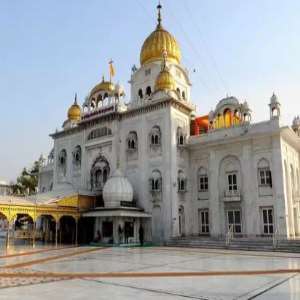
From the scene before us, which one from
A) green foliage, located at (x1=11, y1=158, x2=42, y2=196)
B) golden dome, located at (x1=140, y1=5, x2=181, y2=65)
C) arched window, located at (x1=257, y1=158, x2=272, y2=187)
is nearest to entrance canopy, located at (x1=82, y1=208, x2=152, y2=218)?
arched window, located at (x1=257, y1=158, x2=272, y2=187)

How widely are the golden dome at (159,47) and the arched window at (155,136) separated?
8.84 m

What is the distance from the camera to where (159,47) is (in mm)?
34094

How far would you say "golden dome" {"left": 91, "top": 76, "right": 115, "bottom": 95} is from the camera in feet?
110

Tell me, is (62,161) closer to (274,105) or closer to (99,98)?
(99,98)

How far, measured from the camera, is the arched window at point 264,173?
81.7ft

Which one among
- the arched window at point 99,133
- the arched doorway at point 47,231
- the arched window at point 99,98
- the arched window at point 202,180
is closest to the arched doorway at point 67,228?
the arched doorway at point 47,231

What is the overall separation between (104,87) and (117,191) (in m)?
11.9

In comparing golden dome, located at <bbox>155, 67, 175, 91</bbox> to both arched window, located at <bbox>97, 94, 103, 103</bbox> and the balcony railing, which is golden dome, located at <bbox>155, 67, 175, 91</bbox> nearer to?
arched window, located at <bbox>97, 94, 103, 103</bbox>

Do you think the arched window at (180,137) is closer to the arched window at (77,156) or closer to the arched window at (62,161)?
the arched window at (77,156)

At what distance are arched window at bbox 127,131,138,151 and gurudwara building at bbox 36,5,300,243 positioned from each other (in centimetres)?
9

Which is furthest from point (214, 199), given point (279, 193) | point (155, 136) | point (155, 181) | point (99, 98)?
point (99, 98)

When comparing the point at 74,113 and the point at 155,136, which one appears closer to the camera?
the point at 155,136

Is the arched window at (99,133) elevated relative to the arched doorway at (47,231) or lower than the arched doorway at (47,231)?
elevated

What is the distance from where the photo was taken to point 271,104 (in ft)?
85.1
